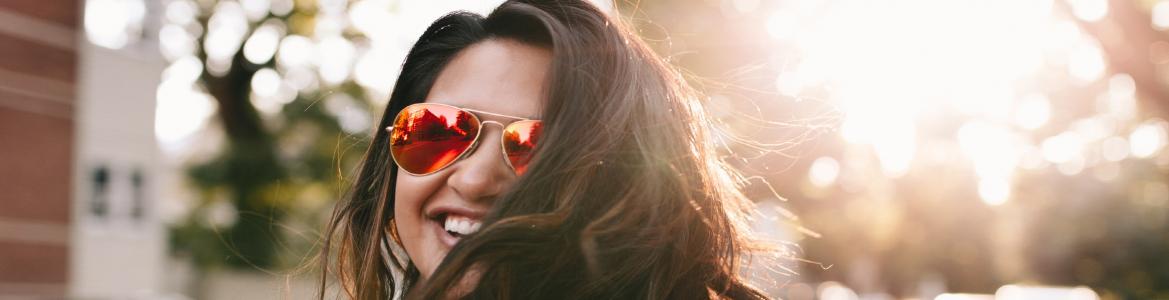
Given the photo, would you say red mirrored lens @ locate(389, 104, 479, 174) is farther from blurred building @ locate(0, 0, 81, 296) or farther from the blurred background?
blurred building @ locate(0, 0, 81, 296)

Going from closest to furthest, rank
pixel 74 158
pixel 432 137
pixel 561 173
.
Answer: pixel 561 173
pixel 432 137
pixel 74 158

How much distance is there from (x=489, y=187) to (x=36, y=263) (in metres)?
18.8

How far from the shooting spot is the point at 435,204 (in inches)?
77.2

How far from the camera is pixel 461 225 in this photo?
1906 millimetres

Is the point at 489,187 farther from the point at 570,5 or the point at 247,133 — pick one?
the point at 247,133

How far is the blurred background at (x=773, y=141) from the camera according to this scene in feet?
14.0

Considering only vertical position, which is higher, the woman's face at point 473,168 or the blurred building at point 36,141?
the blurred building at point 36,141

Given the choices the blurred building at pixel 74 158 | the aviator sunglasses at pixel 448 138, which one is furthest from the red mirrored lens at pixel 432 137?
the blurred building at pixel 74 158

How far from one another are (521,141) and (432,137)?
17cm

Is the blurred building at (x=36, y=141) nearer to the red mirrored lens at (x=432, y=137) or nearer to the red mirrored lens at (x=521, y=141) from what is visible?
the red mirrored lens at (x=432, y=137)

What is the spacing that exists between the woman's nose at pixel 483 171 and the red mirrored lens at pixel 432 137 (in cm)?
2

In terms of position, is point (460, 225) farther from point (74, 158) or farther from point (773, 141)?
point (74, 158)

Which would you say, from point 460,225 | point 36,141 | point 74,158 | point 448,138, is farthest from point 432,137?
point 74,158

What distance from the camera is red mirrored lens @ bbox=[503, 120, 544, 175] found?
74.1 inches
